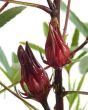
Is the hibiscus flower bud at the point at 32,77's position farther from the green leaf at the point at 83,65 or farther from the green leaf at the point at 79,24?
the green leaf at the point at 79,24

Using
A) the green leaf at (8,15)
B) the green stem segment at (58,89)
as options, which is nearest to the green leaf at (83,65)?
the green stem segment at (58,89)

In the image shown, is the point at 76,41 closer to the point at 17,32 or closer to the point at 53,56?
the point at 53,56

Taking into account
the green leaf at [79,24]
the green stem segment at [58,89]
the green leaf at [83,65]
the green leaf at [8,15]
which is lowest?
the green stem segment at [58,89]

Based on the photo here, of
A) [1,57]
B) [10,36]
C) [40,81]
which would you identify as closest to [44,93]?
[40,81]

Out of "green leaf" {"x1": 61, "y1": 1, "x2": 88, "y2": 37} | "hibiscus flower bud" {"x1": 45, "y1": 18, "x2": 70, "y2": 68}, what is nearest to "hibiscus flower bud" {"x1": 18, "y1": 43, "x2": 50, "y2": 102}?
"hibiscus flower bud" {"x1": 45, "y1": 18, "x2": 70, "y2": 68}

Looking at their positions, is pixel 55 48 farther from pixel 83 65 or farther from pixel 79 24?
pixel 79 24

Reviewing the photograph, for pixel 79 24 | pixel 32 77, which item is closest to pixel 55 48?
pixel 32 77
